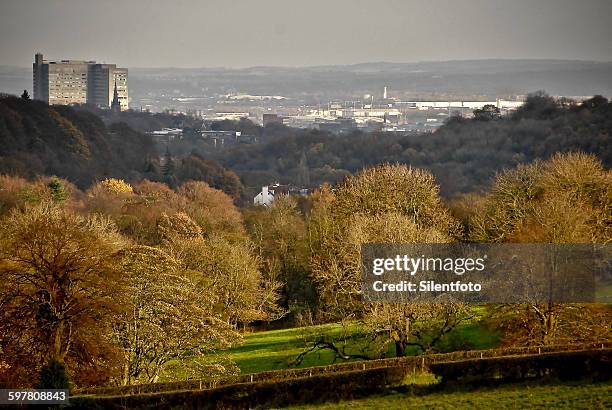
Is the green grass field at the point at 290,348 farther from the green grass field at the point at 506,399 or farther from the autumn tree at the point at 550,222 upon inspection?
the green grass field at the point at 506,399

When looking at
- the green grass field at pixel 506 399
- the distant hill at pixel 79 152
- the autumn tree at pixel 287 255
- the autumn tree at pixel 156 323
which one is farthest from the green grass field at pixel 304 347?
the distant hill at pixel 79 152

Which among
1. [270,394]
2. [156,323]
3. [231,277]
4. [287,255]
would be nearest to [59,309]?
[156,323]

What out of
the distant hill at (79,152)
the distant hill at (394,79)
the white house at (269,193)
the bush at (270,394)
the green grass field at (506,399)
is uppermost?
the distant hill at (394,79)

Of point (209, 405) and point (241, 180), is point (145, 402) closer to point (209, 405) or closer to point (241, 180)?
point (209, 405)

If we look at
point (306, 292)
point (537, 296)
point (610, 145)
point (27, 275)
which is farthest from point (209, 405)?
point (610, 145)

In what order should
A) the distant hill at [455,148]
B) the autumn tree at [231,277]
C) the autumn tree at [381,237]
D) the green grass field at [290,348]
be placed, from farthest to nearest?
the distant hill at [455,148] → the autumn tree at [231,277] → the green grass field at [290,348] → the autumn tree at [381,237]

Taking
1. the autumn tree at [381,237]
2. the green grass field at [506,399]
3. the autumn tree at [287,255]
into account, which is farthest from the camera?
the autumn tree at [287,255]
